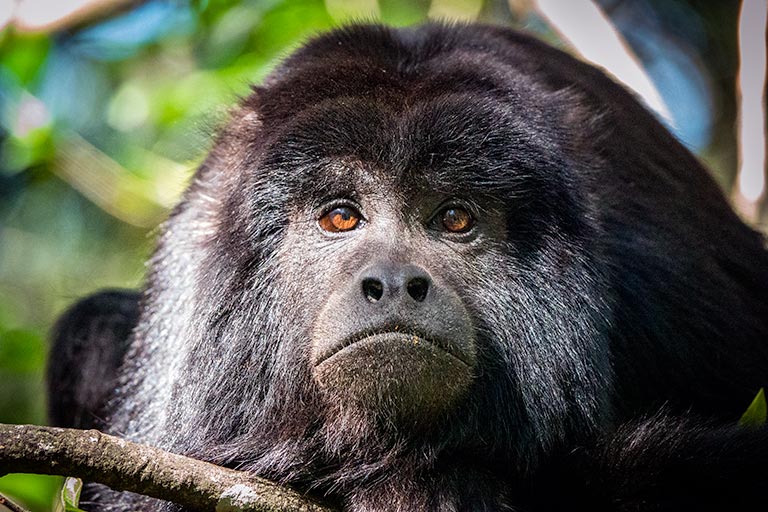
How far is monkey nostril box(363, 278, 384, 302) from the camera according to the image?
154 inches

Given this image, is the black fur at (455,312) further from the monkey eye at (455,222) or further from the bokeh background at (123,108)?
Result: the bokeh background at (123,108)

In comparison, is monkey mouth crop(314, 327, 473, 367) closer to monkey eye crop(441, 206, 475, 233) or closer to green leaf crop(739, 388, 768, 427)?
monkey eye crop(441, 206, 475, 233)

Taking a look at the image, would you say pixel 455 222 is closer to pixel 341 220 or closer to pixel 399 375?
pixel 341 220

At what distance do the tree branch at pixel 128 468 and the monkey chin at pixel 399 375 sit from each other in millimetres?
524

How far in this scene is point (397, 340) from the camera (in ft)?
12.7

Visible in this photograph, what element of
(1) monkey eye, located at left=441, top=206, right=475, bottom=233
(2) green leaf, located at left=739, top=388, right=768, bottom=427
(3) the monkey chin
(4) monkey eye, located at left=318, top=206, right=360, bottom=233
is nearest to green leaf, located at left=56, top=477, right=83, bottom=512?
(3) the monkey chin

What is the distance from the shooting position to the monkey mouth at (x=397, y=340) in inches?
153

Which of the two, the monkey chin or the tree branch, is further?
the monkey chin

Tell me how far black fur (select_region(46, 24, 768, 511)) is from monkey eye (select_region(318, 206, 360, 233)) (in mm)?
44

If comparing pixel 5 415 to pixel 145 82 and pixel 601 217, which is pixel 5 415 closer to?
pixel 145 82

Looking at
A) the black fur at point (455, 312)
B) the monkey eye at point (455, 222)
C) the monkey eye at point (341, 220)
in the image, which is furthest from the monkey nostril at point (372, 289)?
the monkey eye at point (455, 222)

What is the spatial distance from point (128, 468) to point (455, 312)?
1.37m

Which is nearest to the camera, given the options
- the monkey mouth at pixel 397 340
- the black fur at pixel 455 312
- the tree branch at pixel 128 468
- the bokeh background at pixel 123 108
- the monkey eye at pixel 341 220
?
the tree branch at pixel 128 468

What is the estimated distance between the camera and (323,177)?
4.43 metres
